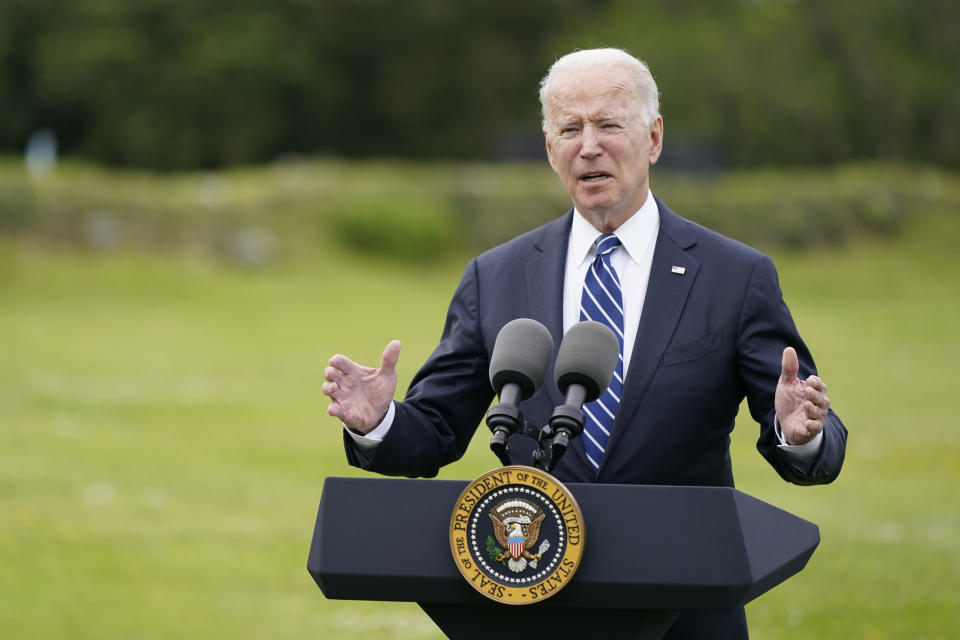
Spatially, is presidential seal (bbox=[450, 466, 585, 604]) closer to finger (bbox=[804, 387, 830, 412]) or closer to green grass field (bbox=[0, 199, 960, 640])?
→ finger (bbox=[804, 387, 830, 412])

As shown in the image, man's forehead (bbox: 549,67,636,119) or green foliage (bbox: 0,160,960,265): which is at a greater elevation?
man's forehead (bbox: 549,67,636,119)

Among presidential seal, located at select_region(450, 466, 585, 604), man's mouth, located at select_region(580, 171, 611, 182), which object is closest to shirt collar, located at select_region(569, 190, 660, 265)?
man's mouth, located at select_region(580, 171, 611, 182)

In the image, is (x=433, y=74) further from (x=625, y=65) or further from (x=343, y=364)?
(x=343, y=364)

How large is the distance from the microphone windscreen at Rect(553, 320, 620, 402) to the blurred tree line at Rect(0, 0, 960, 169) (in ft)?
123

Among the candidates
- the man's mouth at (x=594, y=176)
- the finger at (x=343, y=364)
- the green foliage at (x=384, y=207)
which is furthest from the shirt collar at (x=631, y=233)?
the green foliage at (x=384, y=207)

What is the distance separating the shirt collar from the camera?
3.19 meters

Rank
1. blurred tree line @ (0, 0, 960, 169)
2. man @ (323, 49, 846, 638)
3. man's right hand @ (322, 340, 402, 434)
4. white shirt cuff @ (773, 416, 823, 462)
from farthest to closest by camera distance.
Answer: blurred tree line @ (0, 0, 960, 169)
man @ (323, 49, 846, 638)
man's right hand @ (322, 340, 402, 434)
white shirt cuff @ (773, 416, 823, 462)

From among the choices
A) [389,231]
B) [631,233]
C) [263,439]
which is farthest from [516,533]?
[389,231]

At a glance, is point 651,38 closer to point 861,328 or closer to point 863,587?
point 861,328

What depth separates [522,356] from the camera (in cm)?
264

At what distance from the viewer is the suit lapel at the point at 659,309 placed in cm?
299

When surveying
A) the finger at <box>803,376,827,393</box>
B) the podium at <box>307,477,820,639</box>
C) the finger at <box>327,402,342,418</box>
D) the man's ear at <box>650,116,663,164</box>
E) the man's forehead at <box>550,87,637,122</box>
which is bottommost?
the podium at <box>307,477,820,639</box>

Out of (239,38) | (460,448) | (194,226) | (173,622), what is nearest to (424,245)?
(194,226)

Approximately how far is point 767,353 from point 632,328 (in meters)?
0.31
